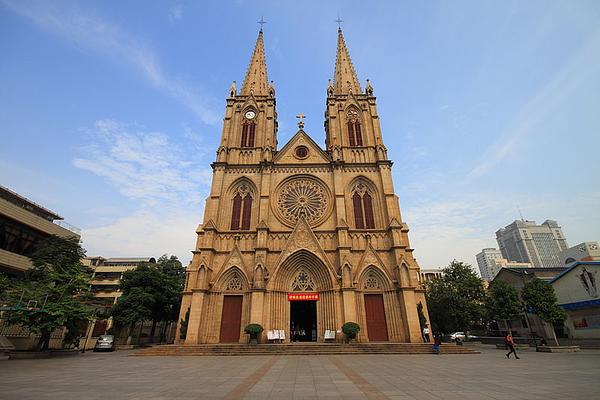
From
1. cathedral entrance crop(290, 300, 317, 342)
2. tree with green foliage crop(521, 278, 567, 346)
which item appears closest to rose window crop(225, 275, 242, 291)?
cathedral entrance crop(290, 300, 317, 342)

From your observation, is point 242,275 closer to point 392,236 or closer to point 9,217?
point 392,236

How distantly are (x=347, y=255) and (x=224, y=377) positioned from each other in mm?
16088

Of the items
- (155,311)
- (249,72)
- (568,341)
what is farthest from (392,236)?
(249,72)

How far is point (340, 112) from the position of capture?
33.1 meters

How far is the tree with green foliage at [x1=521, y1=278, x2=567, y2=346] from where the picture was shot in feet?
62.3

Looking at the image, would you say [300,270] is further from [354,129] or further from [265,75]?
[265,75]

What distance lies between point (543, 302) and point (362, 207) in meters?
15.0

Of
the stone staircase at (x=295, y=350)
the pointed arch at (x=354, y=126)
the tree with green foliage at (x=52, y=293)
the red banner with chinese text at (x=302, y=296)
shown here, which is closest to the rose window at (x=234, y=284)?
the red banner with chinese text at (x=302, y=296)

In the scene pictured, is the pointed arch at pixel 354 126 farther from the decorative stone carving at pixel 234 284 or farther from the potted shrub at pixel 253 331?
the potted shrub at pixel 253 331

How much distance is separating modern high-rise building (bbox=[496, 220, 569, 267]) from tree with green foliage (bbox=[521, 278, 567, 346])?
109 meters

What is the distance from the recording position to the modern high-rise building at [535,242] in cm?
10656

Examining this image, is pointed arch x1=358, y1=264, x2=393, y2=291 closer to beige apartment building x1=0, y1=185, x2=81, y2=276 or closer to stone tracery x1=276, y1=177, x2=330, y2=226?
stone tracery x1=276, y1=177, x2=330, y2=226

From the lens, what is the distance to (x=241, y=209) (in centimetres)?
2753

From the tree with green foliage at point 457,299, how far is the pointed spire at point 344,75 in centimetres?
2492
